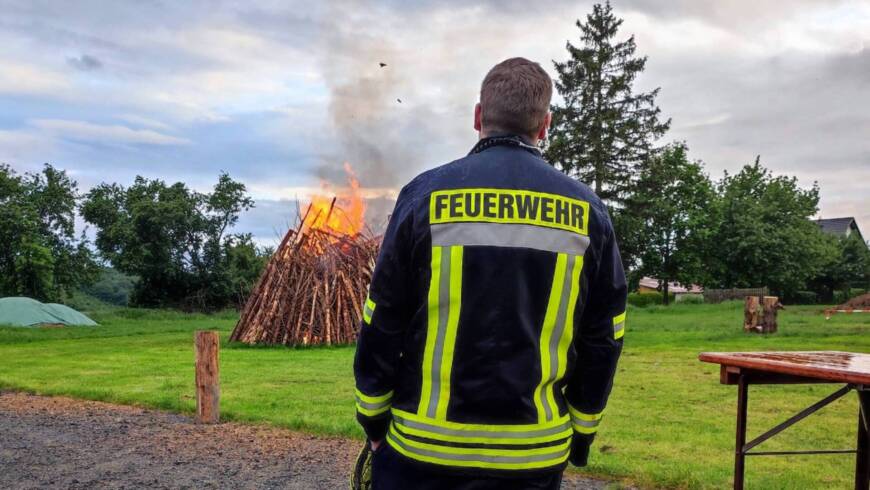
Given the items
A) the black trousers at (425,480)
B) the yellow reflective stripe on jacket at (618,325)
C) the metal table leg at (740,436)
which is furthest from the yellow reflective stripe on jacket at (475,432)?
the metal table leg at (740,436)

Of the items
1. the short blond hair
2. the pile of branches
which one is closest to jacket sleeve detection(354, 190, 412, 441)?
the short blond hair

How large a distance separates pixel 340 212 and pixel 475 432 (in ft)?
53.0

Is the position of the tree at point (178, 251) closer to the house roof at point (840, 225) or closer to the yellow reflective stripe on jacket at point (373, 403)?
the yellow reflective stripe on jacket at point (373, 403)

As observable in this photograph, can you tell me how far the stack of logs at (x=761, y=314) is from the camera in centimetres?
1739

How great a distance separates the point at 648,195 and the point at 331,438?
130 feet

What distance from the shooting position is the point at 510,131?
2340 millimetres

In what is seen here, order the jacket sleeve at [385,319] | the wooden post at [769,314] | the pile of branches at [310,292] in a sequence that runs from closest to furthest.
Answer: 1. the jacket sleeve at [385,319]
2. the pile of branches at [310,292]
3. the wooden post at [769,314]

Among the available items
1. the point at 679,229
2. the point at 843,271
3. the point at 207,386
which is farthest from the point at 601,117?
the point at 207,386

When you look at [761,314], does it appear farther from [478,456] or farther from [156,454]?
[478,456]

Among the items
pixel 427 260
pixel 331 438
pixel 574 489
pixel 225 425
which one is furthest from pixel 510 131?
pixel 225 425

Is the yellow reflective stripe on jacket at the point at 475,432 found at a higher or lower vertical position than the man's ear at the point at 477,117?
lower

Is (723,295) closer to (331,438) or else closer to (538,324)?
(331,438)

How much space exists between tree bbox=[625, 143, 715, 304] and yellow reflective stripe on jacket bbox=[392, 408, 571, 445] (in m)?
43.9

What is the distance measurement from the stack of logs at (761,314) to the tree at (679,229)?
88.1 ft
